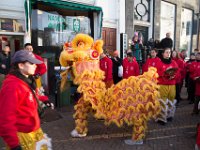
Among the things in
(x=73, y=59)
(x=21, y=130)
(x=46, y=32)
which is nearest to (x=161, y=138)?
(x=73, y=59)

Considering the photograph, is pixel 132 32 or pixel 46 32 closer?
pixel 46 32

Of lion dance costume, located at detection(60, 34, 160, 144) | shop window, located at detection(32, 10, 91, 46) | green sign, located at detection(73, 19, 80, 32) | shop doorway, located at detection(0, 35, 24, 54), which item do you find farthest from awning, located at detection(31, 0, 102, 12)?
lion dance costume, located at detection(60, 34, 160, 144)

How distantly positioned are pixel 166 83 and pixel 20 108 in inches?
173

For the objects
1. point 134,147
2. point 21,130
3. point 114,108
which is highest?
point 21,130

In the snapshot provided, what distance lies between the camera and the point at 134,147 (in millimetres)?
4961

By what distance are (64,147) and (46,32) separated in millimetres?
5936

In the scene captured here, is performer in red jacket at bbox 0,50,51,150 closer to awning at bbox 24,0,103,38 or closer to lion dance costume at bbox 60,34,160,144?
lion dance costume at bbox 60,34,160,144

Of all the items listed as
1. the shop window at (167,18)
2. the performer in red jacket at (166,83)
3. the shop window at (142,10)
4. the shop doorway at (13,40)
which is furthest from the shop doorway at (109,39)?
the performer in red jacket at (166,83)

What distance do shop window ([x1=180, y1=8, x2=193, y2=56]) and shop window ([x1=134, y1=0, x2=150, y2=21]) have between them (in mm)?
4075

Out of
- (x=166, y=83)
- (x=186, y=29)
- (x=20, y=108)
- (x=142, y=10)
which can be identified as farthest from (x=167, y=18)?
(x=20, y=108)

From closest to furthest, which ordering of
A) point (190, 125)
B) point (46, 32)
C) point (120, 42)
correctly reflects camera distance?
point (190, 125) < point (46, 32) < point (120, 42)

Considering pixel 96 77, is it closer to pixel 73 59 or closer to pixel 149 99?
pixel 73 59

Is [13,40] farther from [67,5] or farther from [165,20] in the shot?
[165,20]

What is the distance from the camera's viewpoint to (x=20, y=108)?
8.23 feet
